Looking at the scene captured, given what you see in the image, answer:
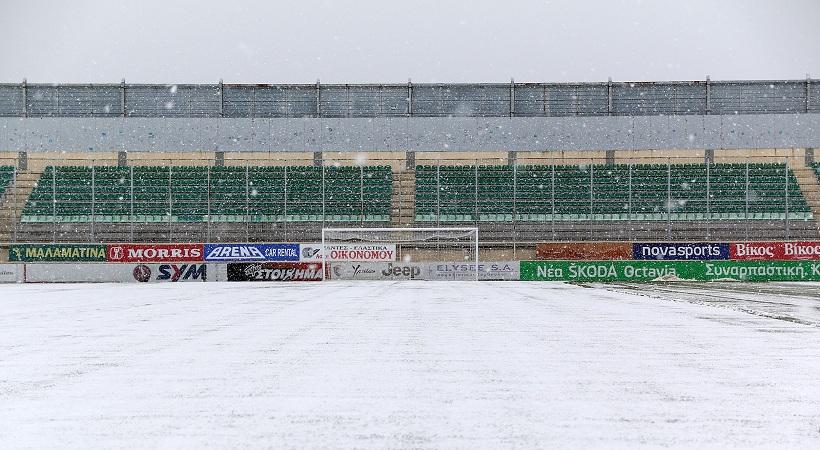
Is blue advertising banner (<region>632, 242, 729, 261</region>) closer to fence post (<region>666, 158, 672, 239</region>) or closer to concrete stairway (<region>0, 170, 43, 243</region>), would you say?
fence post (<region>666, 158, 672, 239</region>)

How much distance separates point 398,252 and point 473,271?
4.29 m

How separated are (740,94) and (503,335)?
43645mm

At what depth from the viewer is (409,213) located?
4559 cm

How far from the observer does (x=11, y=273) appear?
35.7 m

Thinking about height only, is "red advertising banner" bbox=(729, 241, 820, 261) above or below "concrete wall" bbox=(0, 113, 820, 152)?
below

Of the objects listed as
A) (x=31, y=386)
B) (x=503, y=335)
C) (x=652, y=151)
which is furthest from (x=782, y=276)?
(x=31, y=386)

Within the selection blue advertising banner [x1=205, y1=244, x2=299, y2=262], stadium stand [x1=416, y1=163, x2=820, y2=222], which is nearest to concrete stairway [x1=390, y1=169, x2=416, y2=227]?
stadium stand [x1=416, y1=163, x2=820, y2=222]

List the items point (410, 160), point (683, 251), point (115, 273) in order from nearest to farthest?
point (115, 273) < point (683, 251) < point (410, 160)

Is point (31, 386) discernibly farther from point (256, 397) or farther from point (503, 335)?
point (503, 335)

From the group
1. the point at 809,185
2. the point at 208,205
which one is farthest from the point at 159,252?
the point at 809,185

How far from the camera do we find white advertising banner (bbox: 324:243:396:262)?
3825 centimetres

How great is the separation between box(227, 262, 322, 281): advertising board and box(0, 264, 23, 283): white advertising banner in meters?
10.2

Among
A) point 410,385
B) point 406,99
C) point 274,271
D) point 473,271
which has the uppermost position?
point 406,99

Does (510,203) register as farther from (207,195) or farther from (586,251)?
(207,195)
